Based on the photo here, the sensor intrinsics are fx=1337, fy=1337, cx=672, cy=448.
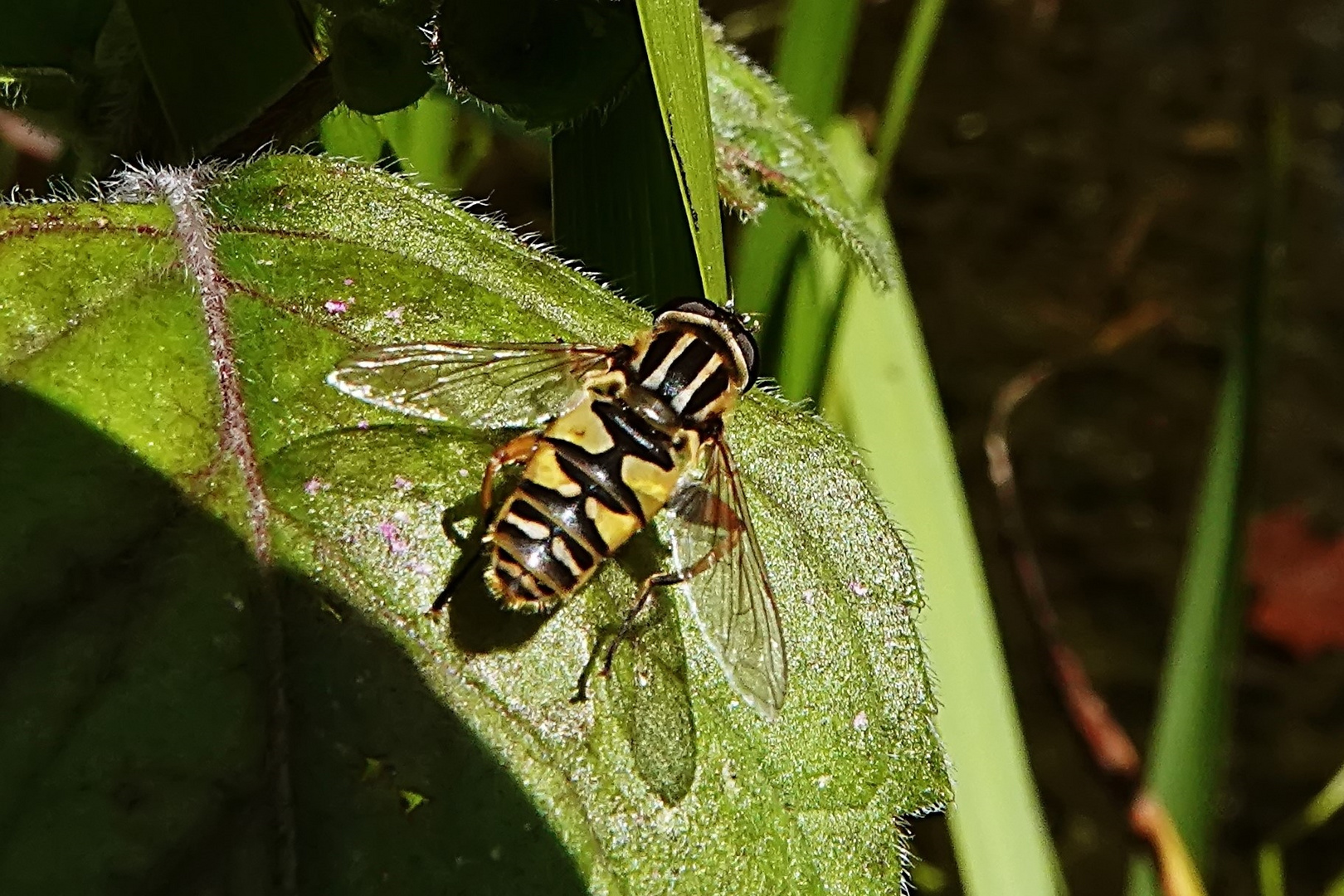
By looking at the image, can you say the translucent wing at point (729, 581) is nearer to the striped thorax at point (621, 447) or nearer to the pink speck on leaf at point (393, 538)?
the striped thorax at point (621, 447)

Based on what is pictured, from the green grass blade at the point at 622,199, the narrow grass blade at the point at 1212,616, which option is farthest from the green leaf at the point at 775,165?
the narrow grass blade at the point at 1212,616

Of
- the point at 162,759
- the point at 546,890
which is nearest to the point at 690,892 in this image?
the point at 546,890

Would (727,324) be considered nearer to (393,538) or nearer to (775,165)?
(775,165)

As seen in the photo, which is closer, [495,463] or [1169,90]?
[495,463]

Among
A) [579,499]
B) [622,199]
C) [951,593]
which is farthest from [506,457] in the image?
[951,593]

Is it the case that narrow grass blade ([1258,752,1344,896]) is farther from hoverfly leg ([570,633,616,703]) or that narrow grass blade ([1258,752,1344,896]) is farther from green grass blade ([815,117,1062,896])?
hoverfly leg ([570,633,616,703])

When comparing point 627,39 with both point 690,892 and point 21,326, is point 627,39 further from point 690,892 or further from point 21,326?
point 690,892

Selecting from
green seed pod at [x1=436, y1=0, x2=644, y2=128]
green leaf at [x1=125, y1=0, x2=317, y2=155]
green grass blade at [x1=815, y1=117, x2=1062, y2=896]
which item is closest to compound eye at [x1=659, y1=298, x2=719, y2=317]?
green seed pod at [x1=436, y1=0, x2=644, y2=128]
